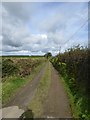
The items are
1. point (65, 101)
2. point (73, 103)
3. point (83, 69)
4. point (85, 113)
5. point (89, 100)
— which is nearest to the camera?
point (85, 113)

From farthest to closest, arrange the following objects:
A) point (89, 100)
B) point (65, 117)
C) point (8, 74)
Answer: point (8, 74)
point (89, 100)
point (65, 117)

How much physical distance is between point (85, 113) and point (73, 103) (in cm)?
271

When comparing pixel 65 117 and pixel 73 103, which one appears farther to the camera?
pixel 73 103

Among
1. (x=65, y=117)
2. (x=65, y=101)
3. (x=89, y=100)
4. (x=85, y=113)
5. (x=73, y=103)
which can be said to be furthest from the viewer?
(x=65, y=101)

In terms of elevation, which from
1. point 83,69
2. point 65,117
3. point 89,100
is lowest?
point 65,117

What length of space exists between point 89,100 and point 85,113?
160cm

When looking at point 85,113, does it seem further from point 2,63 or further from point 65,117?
point 2,63

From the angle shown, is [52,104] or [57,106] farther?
[52,104]

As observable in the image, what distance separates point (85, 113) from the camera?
9.69m

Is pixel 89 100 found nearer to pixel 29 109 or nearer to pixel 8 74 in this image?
pixel 29 109

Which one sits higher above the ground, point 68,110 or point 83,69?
point 83,69

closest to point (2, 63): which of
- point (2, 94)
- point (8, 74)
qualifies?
point (8, 74)

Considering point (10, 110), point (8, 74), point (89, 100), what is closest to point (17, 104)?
point (10, 110)

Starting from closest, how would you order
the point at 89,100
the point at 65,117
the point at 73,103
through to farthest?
the point at 65,117, the point at 89,100, the point at 73,103
